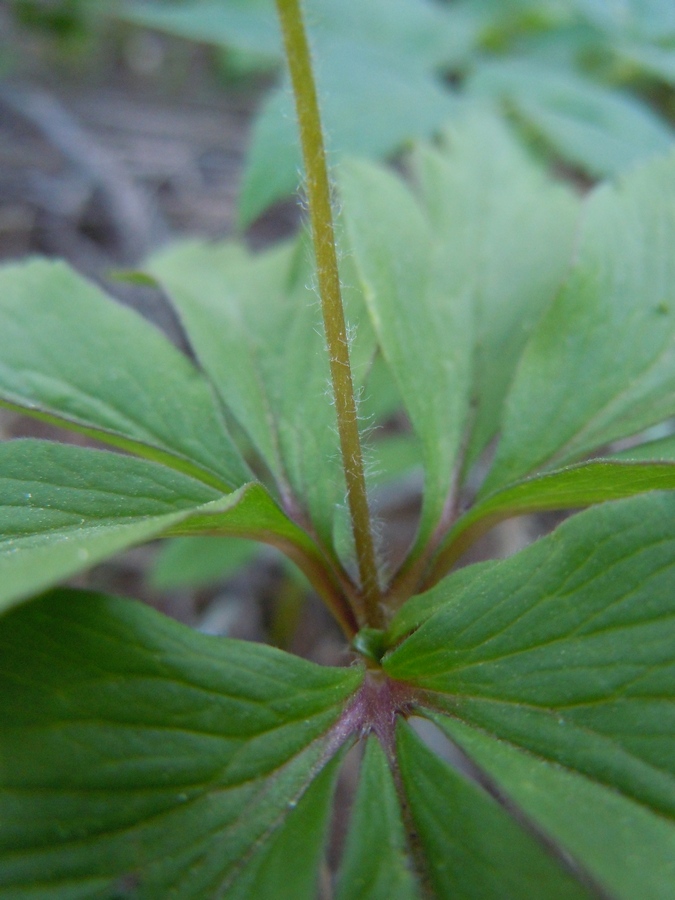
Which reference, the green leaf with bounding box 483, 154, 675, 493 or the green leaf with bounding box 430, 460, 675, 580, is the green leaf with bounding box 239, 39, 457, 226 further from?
the green leaf with bounding box 430, 460, 675, 580

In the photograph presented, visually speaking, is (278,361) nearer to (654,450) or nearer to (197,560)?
(654,450)

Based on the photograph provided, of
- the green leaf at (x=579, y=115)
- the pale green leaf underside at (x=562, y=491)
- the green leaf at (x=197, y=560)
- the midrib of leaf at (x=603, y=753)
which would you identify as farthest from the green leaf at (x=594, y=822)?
the green leaf at (x=579, y=115)

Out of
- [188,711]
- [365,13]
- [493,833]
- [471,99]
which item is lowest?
[493,833]

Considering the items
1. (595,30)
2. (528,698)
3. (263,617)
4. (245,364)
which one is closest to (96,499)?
(245,364)

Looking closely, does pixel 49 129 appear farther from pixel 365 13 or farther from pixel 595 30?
pixel 595 30

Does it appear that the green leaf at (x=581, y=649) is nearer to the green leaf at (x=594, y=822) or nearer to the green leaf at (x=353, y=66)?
the green leaf at (x=594, y=822)

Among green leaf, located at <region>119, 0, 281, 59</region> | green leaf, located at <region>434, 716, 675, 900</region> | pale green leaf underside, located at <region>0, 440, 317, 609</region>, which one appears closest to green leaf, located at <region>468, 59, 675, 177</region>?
green leaf, located at <region>119, 0, 281, 59</region>
